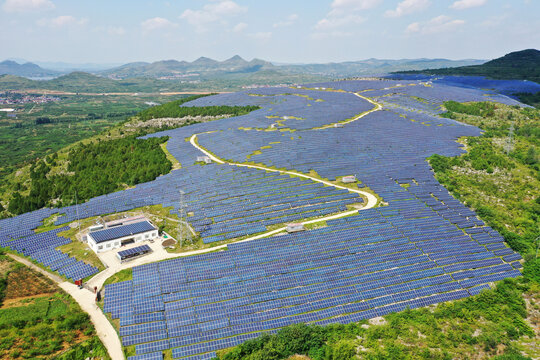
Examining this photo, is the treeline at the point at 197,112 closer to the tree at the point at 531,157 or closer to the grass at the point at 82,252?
the tree at the point at 531,157

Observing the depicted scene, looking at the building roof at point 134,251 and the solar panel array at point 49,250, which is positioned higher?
the building roof at point 134,251

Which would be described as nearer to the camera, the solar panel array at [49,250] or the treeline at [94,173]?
the solar panel array at [49,250]

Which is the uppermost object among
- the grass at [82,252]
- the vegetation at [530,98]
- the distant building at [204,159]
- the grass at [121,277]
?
the vegetation at [530,98]

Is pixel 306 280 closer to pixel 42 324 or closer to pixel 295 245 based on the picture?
pixel 295 245

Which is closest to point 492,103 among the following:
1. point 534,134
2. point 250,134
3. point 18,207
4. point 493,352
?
point 534,134

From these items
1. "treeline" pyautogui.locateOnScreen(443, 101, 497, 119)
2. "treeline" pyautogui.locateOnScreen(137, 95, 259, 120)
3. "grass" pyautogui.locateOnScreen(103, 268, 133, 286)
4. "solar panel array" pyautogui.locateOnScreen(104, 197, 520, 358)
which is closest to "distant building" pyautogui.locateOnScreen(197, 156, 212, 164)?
"solar panel array" pyautogui.locateOnScreen(104, 197, 520, 358)

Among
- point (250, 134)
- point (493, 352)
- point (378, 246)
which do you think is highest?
point (250, 134)

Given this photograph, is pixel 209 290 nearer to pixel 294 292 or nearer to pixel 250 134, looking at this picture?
pixel 294 292

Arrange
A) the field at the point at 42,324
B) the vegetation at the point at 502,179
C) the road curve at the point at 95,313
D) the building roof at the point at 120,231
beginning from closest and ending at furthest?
the field at the point at 42,324 < the road curve at the point at 95,313 < the building roof at the point at 120,231 < the vegetation at the point at 502,179

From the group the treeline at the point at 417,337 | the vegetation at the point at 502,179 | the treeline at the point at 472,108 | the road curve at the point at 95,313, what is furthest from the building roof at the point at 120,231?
the treeline at the point at 472,108
